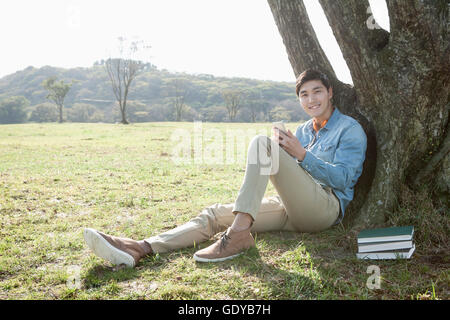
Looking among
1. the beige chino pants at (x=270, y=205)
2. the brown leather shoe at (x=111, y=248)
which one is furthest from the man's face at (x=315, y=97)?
the brown leather shoe at (x=111, y=248)

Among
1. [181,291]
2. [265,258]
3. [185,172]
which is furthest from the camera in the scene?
[185,172]

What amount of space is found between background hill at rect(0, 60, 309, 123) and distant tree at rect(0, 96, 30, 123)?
26 centimetres

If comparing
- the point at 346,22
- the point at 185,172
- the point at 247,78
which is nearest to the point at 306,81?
the point at 346,22

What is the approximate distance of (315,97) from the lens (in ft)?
11.1

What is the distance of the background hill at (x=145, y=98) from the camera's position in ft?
299

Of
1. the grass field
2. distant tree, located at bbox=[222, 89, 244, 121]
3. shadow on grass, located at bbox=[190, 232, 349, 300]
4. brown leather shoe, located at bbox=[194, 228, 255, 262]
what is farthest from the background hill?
brown leather shoe, located at bbox=[194, 228, 255, 262]

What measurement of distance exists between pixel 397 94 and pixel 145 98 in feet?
457

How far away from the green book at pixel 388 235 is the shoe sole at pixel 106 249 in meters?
1.98

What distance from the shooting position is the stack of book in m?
2.71

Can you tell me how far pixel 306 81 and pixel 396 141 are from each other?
103cm

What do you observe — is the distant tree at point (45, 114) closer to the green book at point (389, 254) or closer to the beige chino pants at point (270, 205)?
the beige chino pants at point (270, 205)

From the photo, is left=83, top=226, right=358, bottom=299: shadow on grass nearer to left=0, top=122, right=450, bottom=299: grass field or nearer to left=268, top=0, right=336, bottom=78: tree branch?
left=0, top=122, right=450, bottom=299: grass field
